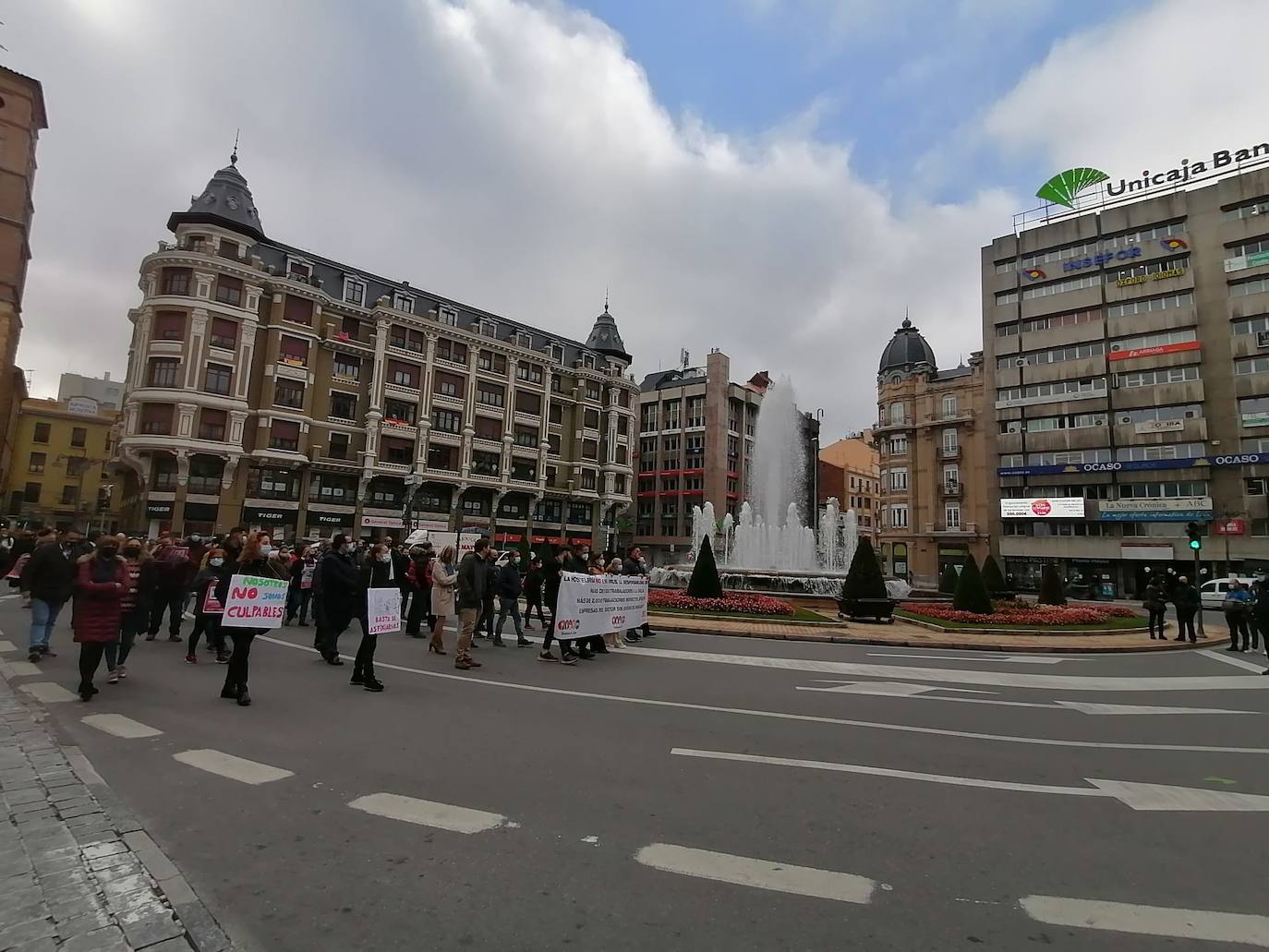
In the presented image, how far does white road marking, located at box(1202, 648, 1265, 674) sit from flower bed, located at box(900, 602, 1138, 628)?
3348 millimetres

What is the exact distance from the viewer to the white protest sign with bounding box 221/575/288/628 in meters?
7.87

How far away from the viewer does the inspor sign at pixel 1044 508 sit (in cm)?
4966

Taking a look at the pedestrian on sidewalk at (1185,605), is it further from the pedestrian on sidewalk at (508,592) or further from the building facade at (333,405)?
the building facade at (333,405)

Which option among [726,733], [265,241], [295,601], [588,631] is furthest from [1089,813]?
[265,241]

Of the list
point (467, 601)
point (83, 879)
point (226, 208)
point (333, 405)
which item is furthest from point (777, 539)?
point (226, 208)

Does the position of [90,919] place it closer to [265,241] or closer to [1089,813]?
[1089,813]

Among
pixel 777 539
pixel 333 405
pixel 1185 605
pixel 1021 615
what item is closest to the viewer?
pixel 1185 605

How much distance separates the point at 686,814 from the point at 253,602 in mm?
6193

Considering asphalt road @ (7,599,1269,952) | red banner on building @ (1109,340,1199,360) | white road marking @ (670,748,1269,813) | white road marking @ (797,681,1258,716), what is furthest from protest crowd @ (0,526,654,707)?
red banner on building @ (1109,340,1199,360)

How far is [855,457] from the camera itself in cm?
9812

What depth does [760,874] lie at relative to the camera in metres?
3.69

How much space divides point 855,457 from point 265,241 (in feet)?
258

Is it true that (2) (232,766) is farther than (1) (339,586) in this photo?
No

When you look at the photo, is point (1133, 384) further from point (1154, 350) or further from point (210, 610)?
point (210, 610)
